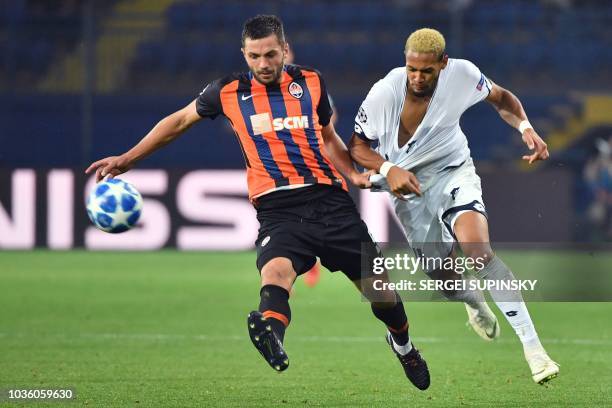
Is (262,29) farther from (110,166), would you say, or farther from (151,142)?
(110,166)

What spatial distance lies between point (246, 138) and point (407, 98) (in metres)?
1.18

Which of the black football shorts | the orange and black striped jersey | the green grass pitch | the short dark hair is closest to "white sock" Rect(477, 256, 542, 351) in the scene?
the green grass pitch

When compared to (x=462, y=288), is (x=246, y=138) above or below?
above

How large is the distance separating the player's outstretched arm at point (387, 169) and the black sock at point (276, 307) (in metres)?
0.81

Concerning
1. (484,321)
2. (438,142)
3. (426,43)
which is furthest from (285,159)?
Answer: (484,321)

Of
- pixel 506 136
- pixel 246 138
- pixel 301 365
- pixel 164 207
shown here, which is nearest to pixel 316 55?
pixel 506 136

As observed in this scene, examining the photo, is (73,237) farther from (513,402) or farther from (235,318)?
(513,402)

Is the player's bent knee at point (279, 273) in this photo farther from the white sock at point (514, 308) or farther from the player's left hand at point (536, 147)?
the player's left hand at point (536, 147)

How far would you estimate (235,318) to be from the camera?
10445 millimetres

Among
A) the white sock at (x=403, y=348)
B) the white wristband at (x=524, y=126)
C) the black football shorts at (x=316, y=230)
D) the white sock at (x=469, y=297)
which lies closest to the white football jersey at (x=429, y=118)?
the white wristband at (x=524, y=126)

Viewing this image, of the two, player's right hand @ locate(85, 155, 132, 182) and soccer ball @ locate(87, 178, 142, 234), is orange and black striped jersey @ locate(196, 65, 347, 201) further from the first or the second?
soccer ball @ locate(87, 178, 142, 234)

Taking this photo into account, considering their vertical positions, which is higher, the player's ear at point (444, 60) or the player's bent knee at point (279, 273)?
the player's ear at point (444, 60)

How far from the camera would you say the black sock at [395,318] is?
6555mm

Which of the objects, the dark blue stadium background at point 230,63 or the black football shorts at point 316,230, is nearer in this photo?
the black football shorts at point 316,230
